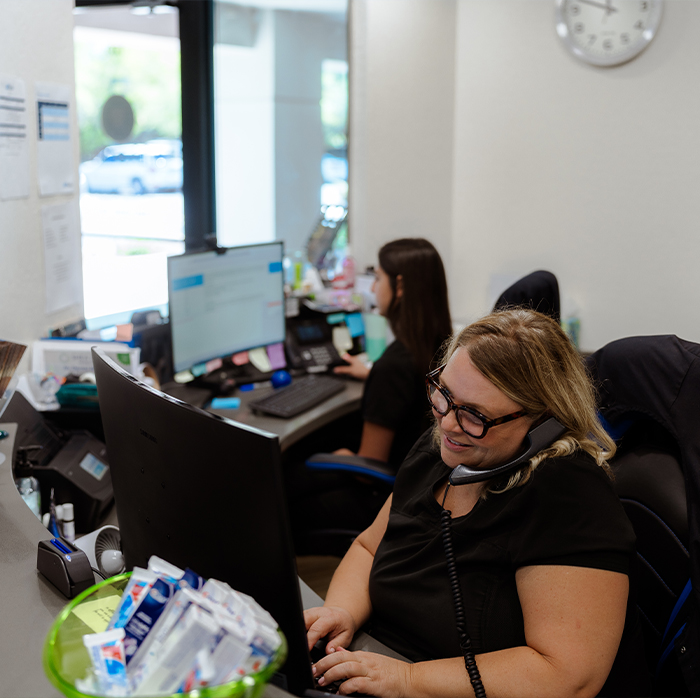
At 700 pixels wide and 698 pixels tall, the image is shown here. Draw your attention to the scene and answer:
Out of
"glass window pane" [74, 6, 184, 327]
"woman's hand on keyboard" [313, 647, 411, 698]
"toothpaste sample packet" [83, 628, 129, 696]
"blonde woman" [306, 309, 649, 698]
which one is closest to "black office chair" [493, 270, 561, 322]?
"blonde woman" [306, 309, 649, 698]

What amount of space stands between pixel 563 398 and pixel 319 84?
3439 millimetres

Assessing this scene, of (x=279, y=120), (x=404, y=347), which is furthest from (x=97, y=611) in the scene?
(x=279, y=120)

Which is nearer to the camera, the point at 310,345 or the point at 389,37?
the point at 310,345

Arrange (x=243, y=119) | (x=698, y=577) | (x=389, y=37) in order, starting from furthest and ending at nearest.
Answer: (x=243, y=119), (x=389, y=37), (x=698, y=577)

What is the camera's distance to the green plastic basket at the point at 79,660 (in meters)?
0.64

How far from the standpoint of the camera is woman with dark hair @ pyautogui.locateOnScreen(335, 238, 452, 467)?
7.38ft

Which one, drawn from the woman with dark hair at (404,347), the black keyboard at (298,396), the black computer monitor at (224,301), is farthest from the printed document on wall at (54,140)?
the woman with dark hair at (404,347)

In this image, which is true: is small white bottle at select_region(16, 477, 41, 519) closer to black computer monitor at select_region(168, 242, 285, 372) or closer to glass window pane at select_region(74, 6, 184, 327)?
black computer monitor at select_region(168, 242, 285, 372)

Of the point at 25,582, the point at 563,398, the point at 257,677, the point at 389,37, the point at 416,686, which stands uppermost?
the point at 389,37

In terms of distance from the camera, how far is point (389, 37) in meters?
3.56

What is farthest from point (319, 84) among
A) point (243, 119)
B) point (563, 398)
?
point (563, 398)

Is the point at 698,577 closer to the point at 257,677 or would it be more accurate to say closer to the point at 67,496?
the point at 257,677

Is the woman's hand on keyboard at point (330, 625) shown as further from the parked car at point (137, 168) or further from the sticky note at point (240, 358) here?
the parked car at point (137, 168)

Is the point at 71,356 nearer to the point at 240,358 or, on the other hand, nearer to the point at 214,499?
the point at 240,358
